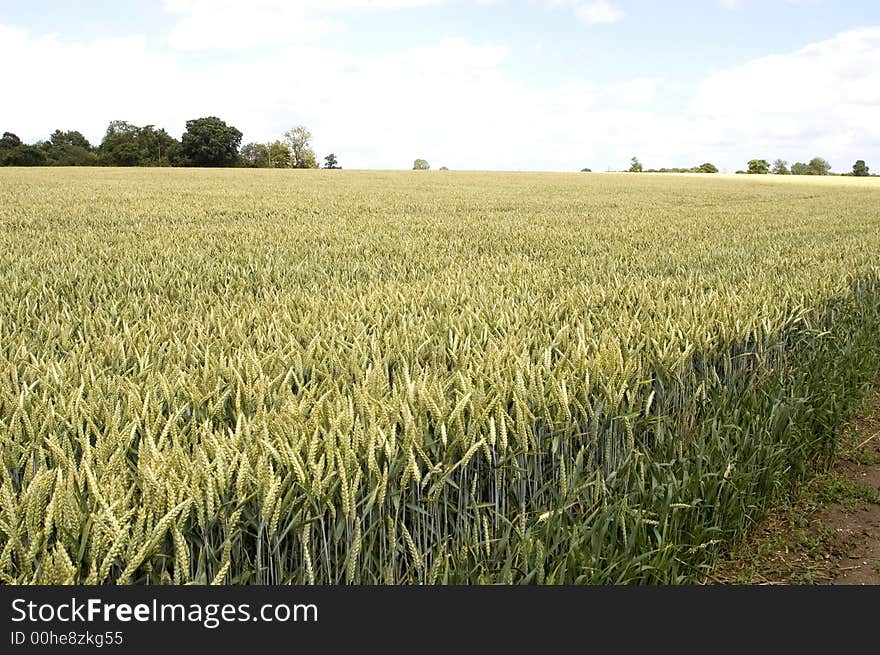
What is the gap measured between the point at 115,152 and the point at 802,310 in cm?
7988

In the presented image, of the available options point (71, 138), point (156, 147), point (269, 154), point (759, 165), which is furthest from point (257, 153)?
point (759, 165)

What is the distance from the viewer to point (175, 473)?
1.87 m

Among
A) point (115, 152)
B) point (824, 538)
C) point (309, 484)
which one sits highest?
point (115, 152)

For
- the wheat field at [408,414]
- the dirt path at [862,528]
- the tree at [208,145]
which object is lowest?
the dirt path at [862,528]

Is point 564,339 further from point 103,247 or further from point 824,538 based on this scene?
point 103,247

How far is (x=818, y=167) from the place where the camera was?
109688 mm

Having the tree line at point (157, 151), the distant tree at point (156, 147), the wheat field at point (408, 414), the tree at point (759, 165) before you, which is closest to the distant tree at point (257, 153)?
the tree line at point (157, 151)

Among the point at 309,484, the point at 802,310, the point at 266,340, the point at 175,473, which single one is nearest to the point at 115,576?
the point at 175,473

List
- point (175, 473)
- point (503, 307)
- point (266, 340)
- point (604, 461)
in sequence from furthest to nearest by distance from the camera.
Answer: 1. point (503, 307)
2. point (266, 340)
3. point (604, 461)
4. point (175, 473)

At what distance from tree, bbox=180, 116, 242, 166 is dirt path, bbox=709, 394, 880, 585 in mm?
80048

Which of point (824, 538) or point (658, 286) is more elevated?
point (658, 286)

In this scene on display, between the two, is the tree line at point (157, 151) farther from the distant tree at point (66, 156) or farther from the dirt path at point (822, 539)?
the dirt path at point (822, 539)

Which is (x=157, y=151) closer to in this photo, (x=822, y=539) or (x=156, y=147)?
(x=156, y=147)

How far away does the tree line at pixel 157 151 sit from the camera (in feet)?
233
